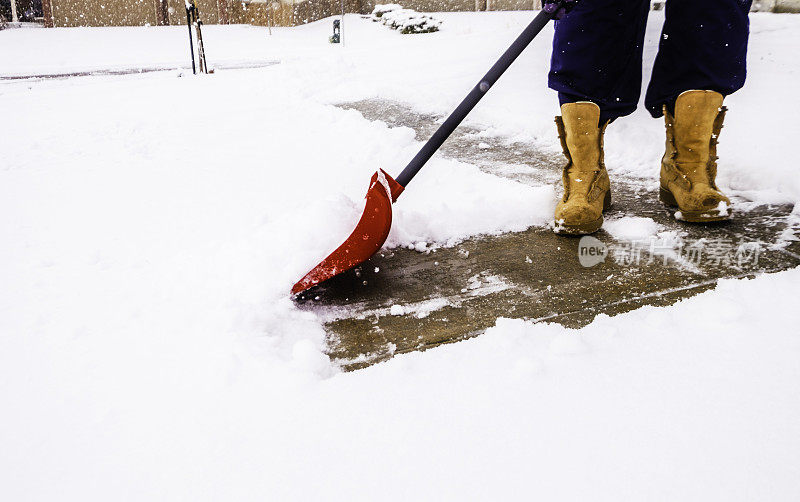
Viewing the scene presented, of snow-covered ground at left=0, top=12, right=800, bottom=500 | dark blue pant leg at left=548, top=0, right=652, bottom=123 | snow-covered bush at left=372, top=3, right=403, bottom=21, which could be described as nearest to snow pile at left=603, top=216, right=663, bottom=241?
snow-covered ground at left=0, top=12, right=800, bottom=500

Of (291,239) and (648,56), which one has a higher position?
(648,56)

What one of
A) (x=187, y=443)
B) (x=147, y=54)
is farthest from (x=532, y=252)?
(x=147, y=54)

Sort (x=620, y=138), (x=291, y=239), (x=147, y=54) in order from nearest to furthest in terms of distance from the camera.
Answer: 1. (x=291, y=239)
2. (x=620, y=138)
3. (x=147, y=54)

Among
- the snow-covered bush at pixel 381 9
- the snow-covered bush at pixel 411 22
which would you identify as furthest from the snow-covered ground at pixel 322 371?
the snow-covered bush at pixel 381 9

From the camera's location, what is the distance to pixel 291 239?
5.10ft

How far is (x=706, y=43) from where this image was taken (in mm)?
1703

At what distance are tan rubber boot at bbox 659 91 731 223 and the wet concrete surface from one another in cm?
6

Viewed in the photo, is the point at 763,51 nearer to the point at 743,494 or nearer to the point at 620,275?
the point at 620,275

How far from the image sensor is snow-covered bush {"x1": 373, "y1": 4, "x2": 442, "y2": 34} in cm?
1216

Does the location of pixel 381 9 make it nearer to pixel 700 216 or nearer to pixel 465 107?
pixel 465 107

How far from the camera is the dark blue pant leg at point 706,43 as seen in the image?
1.69 m

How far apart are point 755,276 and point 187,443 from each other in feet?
4.47

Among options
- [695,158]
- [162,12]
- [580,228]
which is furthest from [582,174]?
[162,12]

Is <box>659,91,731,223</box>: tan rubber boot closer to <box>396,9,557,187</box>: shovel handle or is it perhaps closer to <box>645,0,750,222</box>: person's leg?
<box>645,0,750,222</box>: person's leg
